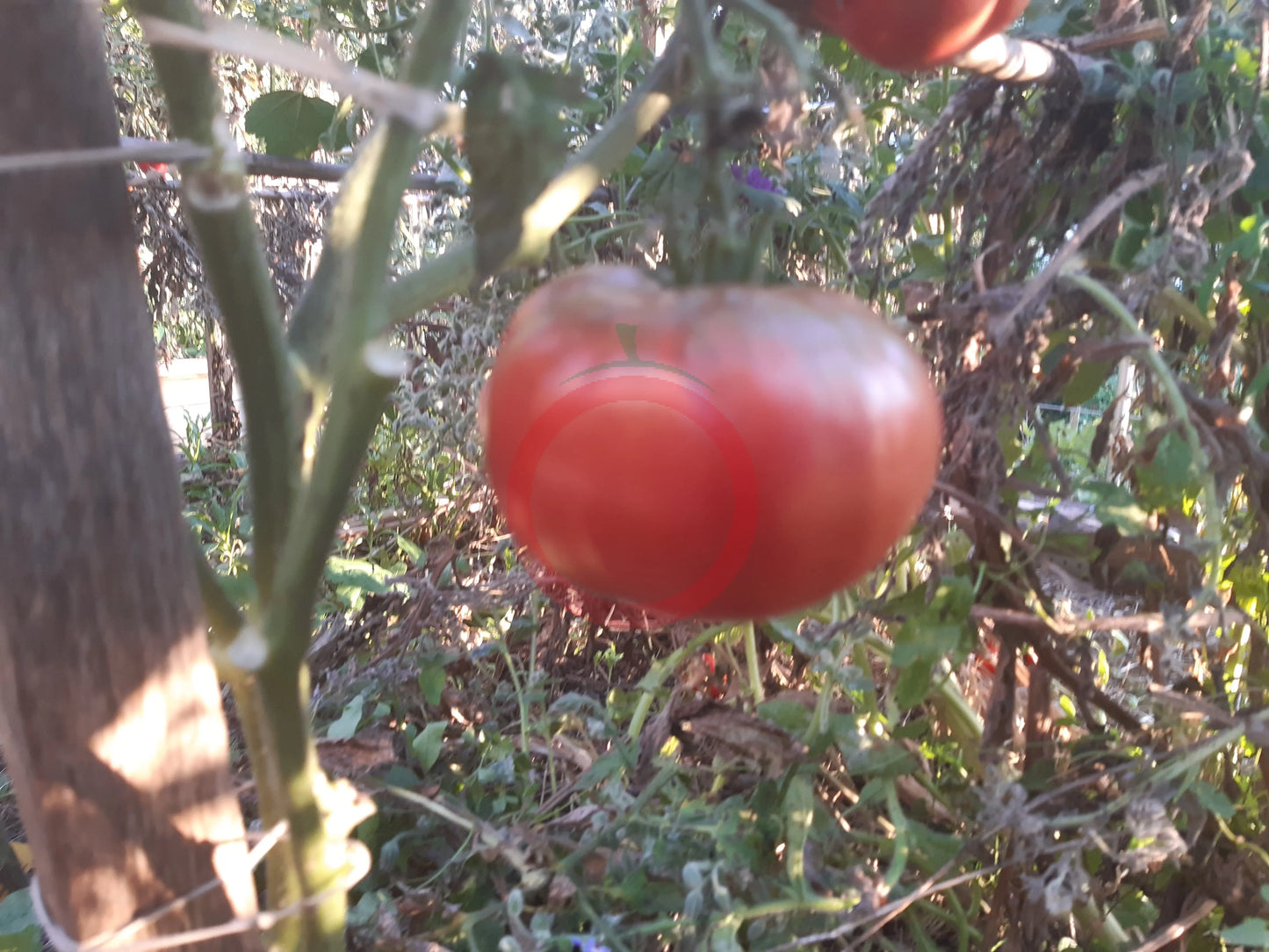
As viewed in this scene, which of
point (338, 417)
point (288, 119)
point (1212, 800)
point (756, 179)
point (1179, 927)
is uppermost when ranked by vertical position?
point (288, 119)

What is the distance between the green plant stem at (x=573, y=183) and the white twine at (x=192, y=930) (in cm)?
28

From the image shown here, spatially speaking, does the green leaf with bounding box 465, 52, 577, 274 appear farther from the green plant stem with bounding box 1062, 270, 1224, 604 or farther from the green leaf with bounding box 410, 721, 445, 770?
the green leaf with bounding box 410, 721, 445, 770

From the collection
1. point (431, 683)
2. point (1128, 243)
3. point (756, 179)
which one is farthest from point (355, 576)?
point (1128, 243)

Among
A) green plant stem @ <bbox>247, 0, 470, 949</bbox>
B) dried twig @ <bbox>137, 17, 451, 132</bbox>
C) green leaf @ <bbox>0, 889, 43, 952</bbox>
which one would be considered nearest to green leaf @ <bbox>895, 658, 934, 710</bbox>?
green plant stem @ <bbox>247, 0, 470, 949</bbox>

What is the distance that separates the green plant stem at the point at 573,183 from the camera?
0.42m

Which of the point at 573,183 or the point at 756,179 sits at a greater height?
the point at 756,179

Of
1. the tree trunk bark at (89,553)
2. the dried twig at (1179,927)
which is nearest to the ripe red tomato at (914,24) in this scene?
the tree trunk bark at (89,553)

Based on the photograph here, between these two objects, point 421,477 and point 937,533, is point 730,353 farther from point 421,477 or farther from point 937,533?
point 421,477

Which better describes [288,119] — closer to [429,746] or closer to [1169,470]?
[429,746]

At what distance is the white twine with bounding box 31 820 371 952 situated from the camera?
0.44 meters

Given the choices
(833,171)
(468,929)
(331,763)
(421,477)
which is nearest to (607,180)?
(833,171)

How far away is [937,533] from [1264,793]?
46 cm

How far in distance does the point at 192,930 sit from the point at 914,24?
0.65 m

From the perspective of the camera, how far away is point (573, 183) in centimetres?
42
